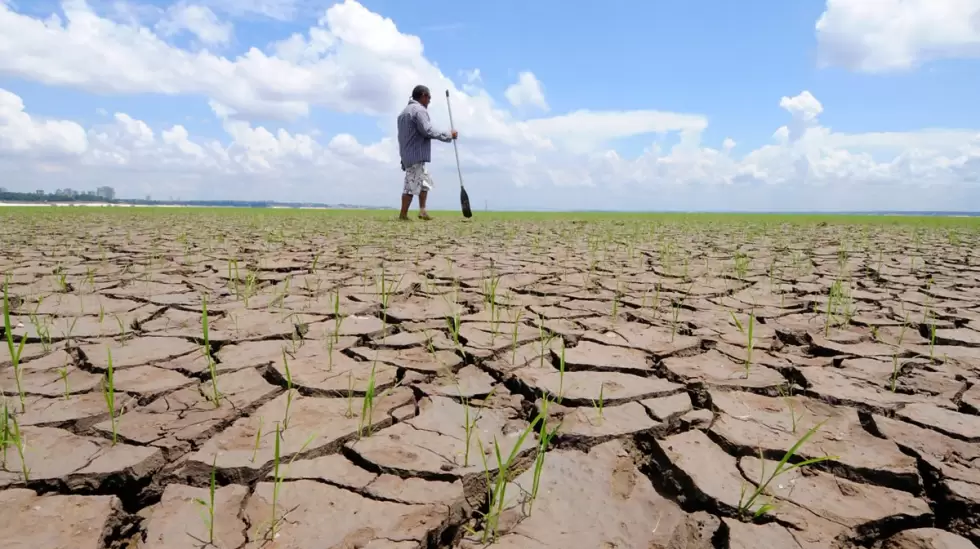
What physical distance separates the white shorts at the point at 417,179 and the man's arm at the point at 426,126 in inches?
18.2

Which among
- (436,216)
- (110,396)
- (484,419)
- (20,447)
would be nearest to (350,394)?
(484,419)

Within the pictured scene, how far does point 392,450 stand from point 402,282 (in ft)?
6.51

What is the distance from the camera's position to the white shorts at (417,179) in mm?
7442

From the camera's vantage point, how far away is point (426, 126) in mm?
7016

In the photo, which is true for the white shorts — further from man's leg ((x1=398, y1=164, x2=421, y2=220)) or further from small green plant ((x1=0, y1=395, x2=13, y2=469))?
small green plant ((x1=0, y1=395, x2=13, y2=469))

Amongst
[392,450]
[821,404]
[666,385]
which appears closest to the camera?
[392,450]

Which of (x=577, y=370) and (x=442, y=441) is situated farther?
(x=577, y=370)

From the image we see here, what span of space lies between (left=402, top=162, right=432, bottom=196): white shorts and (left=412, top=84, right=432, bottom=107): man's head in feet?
2.38

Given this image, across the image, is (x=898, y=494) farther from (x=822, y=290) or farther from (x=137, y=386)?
(x=822, y=290)

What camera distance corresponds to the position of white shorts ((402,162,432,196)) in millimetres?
7442

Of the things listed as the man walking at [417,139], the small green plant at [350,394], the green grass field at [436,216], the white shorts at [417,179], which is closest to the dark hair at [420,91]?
the man walking at [417,139]

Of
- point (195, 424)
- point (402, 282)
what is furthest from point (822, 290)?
point (195, 424)

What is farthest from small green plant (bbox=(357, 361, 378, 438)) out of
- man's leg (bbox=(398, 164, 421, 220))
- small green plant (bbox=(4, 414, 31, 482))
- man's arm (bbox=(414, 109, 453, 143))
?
man's leg (bbox=(398, 164, 421, 220))

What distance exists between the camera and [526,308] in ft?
8.59
